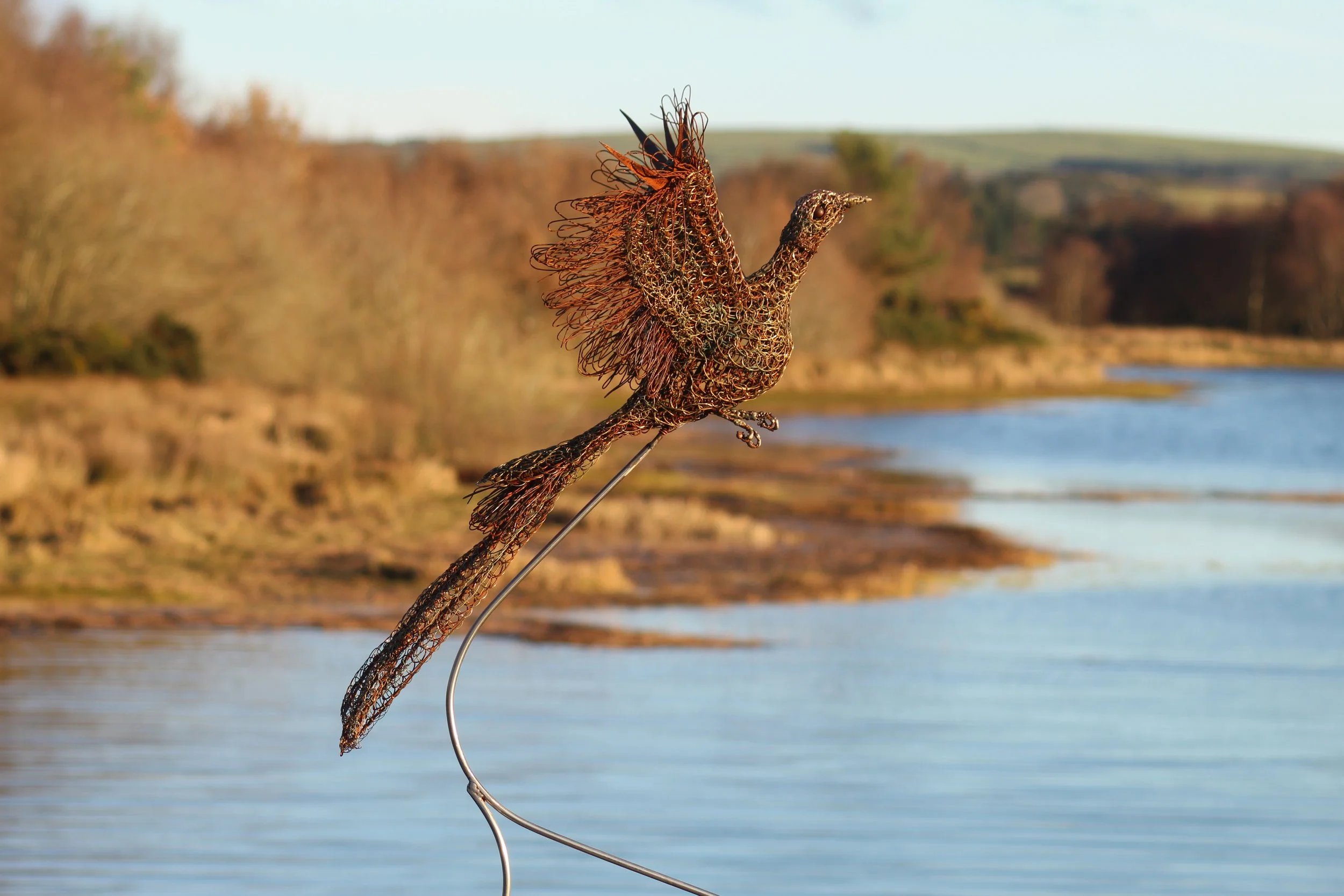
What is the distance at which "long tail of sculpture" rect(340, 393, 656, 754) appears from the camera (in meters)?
4.71

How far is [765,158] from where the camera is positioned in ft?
238

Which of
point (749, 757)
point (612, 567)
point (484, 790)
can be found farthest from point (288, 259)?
point (484, 790)

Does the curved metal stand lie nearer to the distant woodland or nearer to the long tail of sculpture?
the long tail of sculpture

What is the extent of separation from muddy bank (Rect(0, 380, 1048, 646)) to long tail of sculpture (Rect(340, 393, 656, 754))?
9269 millimetres

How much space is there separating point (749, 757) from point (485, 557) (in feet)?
19.2

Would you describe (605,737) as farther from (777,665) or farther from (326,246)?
(326,246)

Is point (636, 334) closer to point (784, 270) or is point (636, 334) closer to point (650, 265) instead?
point (650, 265)

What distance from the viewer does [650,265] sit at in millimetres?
4672

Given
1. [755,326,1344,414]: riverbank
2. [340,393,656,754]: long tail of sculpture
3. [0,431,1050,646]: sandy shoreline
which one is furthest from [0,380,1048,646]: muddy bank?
[755,326,1344,414]: riverbank

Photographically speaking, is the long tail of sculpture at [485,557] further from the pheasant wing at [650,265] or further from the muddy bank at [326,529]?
the muddy bank at [326,529]

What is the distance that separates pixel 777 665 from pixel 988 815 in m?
4.13

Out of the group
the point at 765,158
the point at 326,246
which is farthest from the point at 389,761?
the point at 765,158

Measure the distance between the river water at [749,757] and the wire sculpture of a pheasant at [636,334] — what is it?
11.0 feet

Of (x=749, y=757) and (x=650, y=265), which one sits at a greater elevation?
(x=650, y=265)
